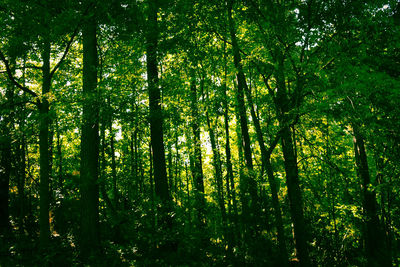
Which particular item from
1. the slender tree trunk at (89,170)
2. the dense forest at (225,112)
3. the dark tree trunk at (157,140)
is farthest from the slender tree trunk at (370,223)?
the slender tree trunk at (89,170)

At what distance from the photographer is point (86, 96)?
19.9 feet

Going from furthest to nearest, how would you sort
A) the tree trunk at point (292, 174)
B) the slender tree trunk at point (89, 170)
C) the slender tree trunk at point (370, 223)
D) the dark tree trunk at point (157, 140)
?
1. the dark tree trunk at point (157, 140)
2. the slender tree trunk at point (370, 223)
3. the slender tree trunk at point (89, 170)
4. the tree trunk at point (292, 174)

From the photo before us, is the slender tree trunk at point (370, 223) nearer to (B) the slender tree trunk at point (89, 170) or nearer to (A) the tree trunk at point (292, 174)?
(A) the tree trunk at point (292, 174)

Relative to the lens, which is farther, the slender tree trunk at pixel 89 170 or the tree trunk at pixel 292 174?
the slender tree trunk at pixel 89 170

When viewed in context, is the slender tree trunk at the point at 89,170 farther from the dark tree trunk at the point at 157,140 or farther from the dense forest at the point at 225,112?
the dark tree trunk at the point at 157,140

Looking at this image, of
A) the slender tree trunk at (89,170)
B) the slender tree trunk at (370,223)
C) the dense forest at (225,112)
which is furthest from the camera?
the slender tree trunk at (370,223)

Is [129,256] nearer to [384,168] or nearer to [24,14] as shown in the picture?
[24,14]

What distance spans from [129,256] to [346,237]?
7597mm

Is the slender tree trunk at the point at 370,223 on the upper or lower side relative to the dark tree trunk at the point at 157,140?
lower

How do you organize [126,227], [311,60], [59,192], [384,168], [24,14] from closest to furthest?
[311,60] < [24,14] < [384,168] < [126,227] < [59,192]

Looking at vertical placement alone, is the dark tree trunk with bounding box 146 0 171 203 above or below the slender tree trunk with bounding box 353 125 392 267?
above

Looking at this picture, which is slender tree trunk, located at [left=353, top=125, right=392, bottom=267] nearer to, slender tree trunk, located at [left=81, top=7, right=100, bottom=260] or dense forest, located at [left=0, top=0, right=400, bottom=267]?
dense forest, located at [left=0, top=0, right=400, bottom=267]

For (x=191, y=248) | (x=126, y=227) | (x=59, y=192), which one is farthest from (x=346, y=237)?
(x=59, y=192)

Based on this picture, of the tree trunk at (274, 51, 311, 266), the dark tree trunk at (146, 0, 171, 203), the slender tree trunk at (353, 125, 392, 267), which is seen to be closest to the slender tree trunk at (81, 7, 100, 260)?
the dark tree trunk at (146, 0, 171, 203)
